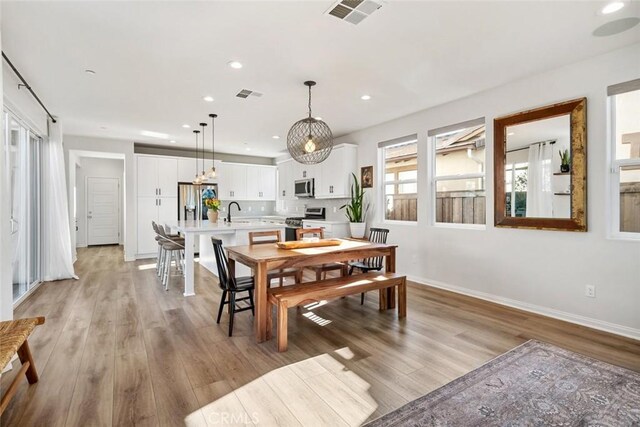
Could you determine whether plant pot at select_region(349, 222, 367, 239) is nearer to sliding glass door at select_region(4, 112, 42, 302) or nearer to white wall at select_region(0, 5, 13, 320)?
white wall at select_region(0, 5, 13, 320)

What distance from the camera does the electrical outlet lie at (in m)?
3.07

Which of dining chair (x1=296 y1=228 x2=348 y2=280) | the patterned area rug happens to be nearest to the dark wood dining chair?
dining chair (x1=296 y1=228 x2=348 y2=280)

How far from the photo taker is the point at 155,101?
4230 millimetres

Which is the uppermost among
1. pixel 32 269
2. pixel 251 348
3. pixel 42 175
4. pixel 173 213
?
pixel 42 175

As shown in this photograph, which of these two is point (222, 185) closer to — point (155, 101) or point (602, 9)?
point (155, 101)

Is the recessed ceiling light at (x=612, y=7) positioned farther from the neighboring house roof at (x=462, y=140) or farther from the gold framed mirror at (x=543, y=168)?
the neighboring house roof at (x=462, y=140)

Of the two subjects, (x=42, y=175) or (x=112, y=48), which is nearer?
(x=112, y=48)

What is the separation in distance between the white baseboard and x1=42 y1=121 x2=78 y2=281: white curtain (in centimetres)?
573

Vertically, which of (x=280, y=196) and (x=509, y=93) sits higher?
(x=509, y=93)

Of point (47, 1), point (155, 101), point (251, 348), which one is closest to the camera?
point (47, 1)

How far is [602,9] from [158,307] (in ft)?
16.2

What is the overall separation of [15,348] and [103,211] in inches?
341

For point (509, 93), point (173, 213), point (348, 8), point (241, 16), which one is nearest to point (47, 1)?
point (241, 16)

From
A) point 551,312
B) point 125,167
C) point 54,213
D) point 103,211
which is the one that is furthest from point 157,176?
point 551,312
